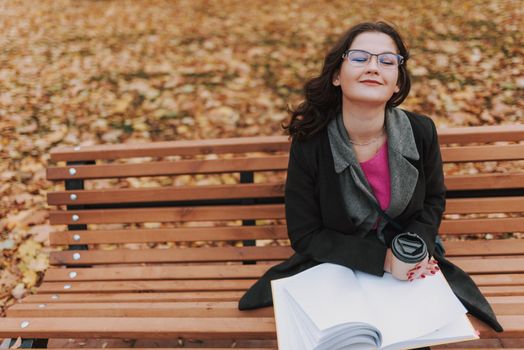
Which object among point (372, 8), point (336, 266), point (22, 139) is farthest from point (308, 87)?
point (372, 8)

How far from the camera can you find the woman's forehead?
1815 mm

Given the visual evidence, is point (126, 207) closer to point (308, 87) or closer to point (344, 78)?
point (308, 87)

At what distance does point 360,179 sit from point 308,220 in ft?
0.93

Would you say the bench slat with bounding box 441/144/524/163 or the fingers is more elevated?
the bench slat with bounding box 441/144/524/163

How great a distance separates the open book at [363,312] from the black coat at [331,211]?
0.14 metres

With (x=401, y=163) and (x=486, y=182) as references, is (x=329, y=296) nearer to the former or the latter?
(x=401, y=163)

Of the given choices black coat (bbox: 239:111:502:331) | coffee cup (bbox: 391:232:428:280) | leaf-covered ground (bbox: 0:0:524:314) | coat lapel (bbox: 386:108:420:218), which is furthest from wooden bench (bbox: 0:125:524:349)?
leaf-covered ground (bbox: 0:0:524:314)

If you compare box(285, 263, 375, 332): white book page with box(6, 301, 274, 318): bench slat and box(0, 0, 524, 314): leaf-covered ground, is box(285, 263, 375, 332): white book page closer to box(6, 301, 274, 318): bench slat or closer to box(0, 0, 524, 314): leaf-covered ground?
box(6, 301, 274, 318): bench slat

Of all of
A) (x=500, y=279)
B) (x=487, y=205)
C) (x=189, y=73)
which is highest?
(x=487, y=205)

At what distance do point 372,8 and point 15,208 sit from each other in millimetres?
4895

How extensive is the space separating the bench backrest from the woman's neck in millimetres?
463

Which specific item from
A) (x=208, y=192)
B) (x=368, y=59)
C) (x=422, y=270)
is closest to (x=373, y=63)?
(x=368, y=59)

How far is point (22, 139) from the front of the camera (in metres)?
4.39

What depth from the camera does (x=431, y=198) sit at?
83.9 inches
